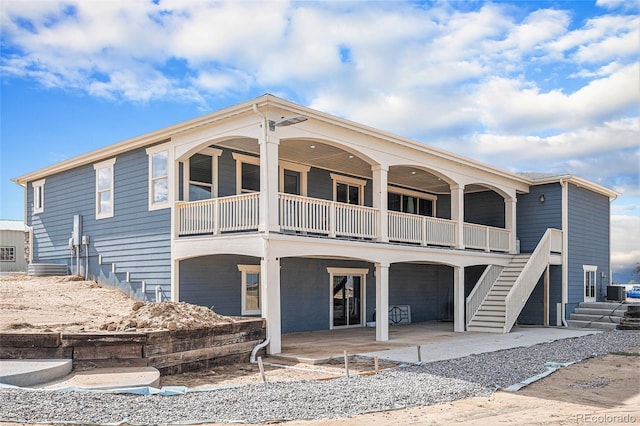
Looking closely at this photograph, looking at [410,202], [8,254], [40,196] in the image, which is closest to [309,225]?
[410,202]

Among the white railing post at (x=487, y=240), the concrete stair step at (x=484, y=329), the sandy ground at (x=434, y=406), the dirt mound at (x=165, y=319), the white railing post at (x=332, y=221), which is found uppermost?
the white railing post at (x=332, y=221)

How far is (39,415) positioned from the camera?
22.4 feet

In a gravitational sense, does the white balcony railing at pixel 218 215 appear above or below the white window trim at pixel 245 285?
above

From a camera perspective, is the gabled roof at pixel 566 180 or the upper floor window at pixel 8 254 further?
the upper floor window at pixel 8 254

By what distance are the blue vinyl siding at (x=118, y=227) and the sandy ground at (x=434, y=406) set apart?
38.9 inches

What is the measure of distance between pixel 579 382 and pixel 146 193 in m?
11.7

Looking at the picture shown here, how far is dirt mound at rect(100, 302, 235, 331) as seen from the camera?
426 inches

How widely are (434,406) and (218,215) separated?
779 centimetres

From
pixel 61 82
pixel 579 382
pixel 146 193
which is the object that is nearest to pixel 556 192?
pixel 579 382

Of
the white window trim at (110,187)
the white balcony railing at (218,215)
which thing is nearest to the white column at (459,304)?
the white balcony railing at (218,215)

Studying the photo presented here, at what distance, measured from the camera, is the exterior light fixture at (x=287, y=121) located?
1238 cm

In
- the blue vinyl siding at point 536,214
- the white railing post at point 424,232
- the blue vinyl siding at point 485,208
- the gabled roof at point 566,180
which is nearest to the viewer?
the white railing post at point 424,232

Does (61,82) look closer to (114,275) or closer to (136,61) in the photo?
(136,61)

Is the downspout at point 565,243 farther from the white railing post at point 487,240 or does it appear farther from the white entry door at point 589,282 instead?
the white railing post at point 487,240
